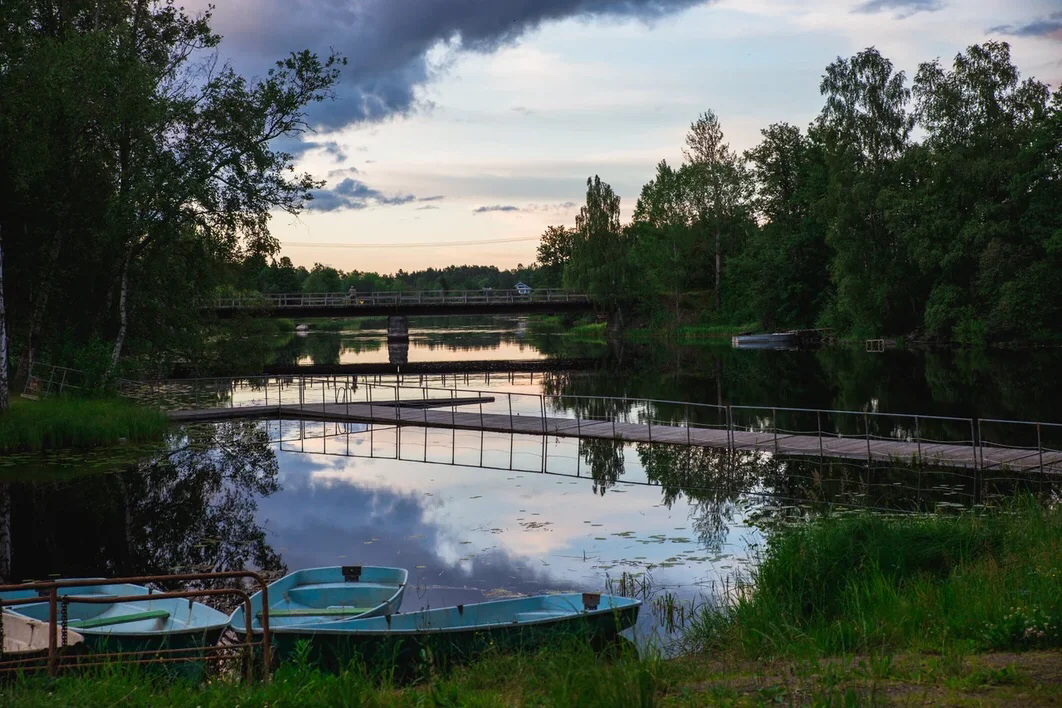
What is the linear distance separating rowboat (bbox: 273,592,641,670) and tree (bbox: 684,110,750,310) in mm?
73160

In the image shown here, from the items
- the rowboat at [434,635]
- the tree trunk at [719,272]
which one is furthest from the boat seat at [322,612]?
the tree trunk at [719,272]

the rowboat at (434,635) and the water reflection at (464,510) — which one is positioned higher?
the rowboat at (434,635)

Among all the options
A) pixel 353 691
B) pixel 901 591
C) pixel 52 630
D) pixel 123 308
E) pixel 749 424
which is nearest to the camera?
pixel 353 691

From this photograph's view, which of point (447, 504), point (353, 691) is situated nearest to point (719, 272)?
point (447, 504)

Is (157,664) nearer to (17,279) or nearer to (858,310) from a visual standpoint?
(17,279)

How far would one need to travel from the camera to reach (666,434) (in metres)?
24.8

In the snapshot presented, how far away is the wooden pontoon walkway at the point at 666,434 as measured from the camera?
19.9 meters

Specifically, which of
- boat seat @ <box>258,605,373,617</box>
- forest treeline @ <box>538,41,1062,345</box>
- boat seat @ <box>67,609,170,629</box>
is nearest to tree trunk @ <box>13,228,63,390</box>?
boat seat @ <box>67,609,170,629</box>

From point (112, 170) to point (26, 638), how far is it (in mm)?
24188

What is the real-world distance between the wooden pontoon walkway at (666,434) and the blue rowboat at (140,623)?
14662 mm

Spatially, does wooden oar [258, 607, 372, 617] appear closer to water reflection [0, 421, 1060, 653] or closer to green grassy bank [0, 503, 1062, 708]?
water reflection [0, 421, 1060, 653]

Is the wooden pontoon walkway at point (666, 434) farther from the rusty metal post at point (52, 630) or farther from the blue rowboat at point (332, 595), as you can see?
the rusty metal post at point (52, 630)

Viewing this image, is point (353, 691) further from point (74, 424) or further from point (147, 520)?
point (74, 424)

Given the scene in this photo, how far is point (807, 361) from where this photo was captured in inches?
2189
